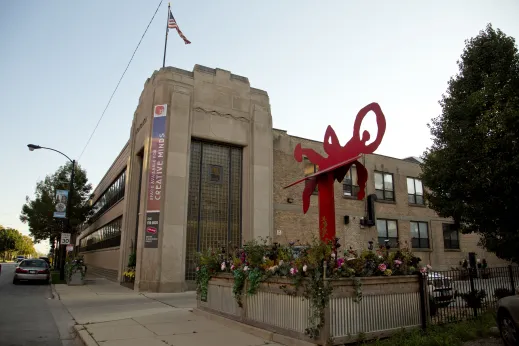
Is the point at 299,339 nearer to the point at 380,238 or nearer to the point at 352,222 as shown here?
the point at 352,222

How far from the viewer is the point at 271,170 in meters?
22.4

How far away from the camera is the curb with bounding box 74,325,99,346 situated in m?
7.62

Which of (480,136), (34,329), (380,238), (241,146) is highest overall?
(241,146)

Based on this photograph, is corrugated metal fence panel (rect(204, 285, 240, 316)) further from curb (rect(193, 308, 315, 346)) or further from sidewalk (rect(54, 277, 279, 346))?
sidewalk (rect(54, 277, 279, 346))

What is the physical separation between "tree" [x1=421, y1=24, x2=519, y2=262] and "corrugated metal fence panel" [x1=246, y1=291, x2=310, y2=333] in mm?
9754

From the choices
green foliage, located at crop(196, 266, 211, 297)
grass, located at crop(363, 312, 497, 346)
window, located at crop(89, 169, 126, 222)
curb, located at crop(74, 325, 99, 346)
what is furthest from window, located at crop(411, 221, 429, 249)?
curb, located at crop(74, 325, 99, 346)

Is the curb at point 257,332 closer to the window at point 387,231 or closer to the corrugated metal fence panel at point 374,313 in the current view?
the corrugated metal fence panel at point 374,313

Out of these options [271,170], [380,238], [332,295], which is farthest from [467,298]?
[380,238]

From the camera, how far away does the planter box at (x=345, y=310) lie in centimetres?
698

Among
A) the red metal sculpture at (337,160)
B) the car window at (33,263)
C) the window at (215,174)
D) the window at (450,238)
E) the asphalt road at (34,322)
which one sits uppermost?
the window at (215,174)

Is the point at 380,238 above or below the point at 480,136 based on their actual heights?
below

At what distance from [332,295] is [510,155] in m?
10.1

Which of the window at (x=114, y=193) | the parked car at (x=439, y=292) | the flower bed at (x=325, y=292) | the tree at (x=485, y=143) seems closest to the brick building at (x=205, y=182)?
the window at (x=114, y=193)

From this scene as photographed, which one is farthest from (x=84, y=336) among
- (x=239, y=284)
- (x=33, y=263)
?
(x=33, y=263)
